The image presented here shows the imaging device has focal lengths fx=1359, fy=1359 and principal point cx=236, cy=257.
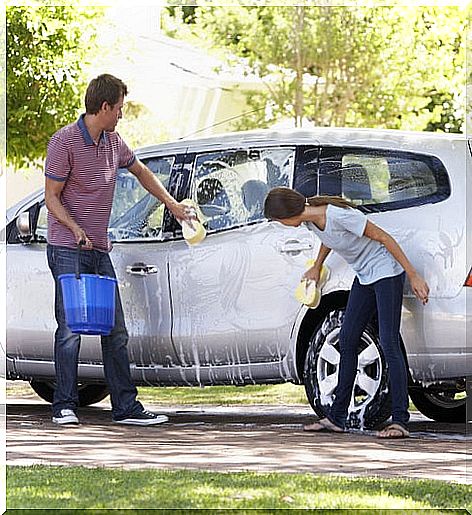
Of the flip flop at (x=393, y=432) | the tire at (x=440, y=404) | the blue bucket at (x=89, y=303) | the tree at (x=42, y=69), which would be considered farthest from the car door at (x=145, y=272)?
the tree at (x=42, y=69)

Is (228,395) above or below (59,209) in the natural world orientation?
below

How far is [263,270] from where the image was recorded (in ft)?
25.7

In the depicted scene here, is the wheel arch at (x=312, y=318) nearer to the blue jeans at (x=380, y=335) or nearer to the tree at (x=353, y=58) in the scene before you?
the blue jeans at (x=380, y=335)

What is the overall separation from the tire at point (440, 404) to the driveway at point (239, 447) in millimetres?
96

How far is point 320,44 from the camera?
723 inches

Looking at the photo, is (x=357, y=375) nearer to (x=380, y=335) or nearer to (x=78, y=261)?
(x=380, y=335)

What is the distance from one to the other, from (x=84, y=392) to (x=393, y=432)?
321cm

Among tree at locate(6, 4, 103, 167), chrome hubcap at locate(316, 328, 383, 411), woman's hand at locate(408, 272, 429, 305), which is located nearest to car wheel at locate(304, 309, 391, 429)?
chrome hubcap at locate(316, 328, 383, 411)

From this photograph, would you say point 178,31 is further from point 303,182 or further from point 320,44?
point 303,182

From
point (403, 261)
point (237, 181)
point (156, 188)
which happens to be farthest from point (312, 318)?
point (156, 188)

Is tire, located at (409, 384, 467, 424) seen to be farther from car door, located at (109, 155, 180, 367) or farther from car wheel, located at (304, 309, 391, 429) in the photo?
car door, located at (109, 155, 180, 367)

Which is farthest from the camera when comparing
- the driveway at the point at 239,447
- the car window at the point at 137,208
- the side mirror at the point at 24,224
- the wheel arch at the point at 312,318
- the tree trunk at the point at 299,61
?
the tree trunk at the point at 299,61

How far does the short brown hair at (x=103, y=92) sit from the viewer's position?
7.86 metres

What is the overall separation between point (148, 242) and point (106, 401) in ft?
8.81
